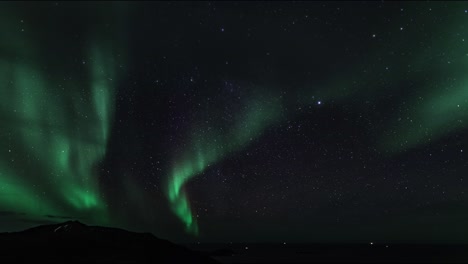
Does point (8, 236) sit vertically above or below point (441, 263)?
above

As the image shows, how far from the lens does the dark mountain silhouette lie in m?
48.2

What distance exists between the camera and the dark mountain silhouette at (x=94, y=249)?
4817 cm

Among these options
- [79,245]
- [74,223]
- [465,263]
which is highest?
[74,223]

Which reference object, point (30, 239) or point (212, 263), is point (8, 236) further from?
point (212, 263)

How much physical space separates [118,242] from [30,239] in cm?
1656

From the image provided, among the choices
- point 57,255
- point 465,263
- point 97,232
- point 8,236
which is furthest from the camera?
point 465,263

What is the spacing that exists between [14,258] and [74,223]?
2961 cm

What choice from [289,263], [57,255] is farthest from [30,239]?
[289,263]

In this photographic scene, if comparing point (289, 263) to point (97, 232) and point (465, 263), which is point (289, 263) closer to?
point (465, 263)

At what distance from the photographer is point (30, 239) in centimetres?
6588

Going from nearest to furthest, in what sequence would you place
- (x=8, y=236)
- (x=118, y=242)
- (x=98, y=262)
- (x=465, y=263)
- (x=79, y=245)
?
1. (x=98, y=262)
2. (x=79, y=245)
3. (x=118, y=242)
4. (x=8, y=236)
5. (x=465, y=263)

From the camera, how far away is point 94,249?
55906mm

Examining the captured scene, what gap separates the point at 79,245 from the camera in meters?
57.6

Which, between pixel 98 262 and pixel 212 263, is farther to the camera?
pixel 212 263
